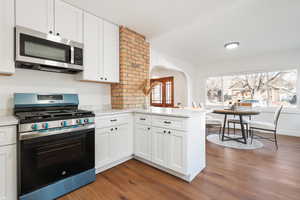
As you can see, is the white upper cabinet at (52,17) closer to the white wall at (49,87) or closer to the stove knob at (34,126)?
the white wall at (49,87)

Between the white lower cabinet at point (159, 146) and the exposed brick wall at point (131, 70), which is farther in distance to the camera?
the exposed brick wall at point (131, 70)

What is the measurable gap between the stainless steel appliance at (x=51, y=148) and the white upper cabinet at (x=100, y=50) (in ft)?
2.29

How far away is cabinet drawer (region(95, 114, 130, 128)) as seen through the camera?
206cm

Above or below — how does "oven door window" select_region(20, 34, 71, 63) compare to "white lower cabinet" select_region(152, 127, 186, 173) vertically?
above

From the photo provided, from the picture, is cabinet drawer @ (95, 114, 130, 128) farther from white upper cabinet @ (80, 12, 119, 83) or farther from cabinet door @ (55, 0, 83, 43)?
cabinet door @ (55, 0, 83, 43)

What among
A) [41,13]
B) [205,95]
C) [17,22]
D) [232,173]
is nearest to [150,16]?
[41,13]

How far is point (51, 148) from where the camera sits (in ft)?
5.11

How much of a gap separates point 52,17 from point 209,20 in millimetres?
2511

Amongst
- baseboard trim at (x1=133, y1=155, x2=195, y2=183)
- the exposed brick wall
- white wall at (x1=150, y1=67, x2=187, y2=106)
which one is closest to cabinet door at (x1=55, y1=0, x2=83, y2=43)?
the exposed brick wall

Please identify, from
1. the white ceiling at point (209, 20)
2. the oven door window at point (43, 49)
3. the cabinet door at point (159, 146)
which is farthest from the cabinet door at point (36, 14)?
the cabinet door at point (159, 146)

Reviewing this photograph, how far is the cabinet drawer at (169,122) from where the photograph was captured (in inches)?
73.8

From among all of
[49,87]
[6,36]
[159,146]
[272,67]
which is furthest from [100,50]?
[272,67]

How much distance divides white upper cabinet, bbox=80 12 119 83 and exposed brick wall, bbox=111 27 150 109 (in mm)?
130

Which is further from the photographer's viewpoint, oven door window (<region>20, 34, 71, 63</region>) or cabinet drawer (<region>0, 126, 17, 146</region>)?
oven door window (<region>20, 34, 71, 63</region>)
